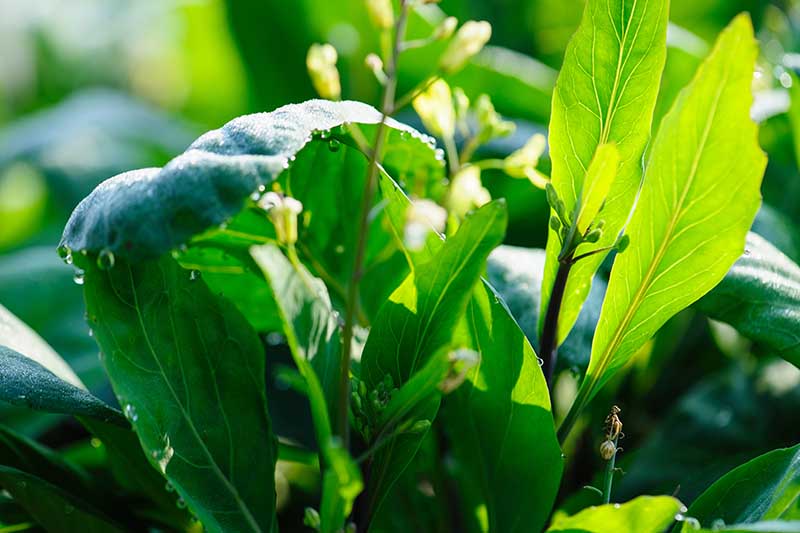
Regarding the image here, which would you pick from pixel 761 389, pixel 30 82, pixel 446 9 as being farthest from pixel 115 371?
pixel 30 82

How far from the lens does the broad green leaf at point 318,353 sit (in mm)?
383

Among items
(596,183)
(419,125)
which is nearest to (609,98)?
(596,183)

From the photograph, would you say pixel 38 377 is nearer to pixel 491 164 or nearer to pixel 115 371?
pixel 115 371

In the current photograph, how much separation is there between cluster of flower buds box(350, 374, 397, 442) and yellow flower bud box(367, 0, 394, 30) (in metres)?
0.19

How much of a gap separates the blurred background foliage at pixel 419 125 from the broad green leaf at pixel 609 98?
0.38 feet

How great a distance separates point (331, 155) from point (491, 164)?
0.12m

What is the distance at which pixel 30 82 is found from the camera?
2.16 meters

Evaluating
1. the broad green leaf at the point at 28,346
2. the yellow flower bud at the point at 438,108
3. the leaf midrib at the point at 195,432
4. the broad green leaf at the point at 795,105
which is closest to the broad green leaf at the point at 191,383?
the leaf midrib at the point at 195,432

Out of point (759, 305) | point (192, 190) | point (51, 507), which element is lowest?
point (51, 507)

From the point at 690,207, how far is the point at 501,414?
→ 0.54 ft

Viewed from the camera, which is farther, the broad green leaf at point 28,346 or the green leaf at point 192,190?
the broad green leaf at point 28,346

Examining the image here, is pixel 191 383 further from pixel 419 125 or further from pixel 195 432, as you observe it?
pixel 419 125

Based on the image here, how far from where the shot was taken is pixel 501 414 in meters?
0.51

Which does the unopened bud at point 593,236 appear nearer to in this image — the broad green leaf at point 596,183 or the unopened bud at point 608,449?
the broad green leaf at point 596,183
